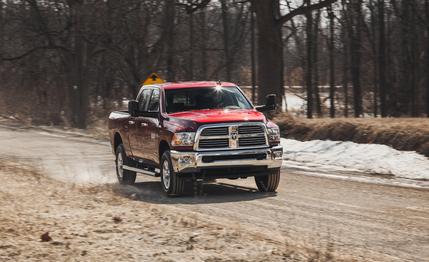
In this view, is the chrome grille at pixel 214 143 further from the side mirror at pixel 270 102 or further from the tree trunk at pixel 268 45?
the tree trunk at pixel 268 45

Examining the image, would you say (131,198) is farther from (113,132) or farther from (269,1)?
(269,1)

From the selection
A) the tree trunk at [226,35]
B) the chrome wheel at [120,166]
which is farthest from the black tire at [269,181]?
the tree trunk at [226,35]

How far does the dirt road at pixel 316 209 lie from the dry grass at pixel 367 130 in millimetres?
2330

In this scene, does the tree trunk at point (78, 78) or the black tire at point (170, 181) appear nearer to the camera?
the black tire at point (170, 181)

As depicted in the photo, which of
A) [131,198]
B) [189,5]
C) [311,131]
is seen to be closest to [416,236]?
[131,198]

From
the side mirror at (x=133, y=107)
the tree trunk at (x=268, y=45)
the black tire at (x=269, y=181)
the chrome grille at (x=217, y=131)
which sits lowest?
the black tire at (x=269, y=181)

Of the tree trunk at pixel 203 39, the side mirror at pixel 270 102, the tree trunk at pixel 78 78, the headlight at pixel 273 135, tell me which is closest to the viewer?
the headlight at pixel 273 135

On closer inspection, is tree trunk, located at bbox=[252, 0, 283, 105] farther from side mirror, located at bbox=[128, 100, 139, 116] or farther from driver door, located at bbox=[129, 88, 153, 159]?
side mirror, located at bbox=[128, 100, 139, 116]

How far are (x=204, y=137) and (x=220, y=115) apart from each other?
0.56 meters

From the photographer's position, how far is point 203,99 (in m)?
13.7

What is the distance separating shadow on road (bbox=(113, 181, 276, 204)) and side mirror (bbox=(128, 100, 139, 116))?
1.45 m

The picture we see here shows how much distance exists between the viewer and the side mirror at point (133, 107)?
1404 centimetres

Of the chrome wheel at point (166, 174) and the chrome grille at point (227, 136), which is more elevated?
the chrome grille at point (227, 136)

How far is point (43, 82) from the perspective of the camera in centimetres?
4509
